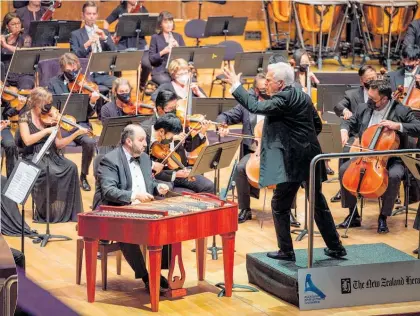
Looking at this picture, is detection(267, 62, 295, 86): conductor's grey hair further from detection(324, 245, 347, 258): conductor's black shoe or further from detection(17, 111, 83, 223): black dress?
detection(17, 111, 83, 223): black dress

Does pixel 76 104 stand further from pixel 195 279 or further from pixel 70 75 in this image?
pixel 195 279

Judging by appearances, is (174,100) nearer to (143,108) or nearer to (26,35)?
(143,108)

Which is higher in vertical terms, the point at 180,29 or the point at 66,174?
the point at 180,29

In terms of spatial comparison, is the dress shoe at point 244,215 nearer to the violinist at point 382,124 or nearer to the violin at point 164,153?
the violinist at point 382,124

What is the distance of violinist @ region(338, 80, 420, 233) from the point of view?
24.0ft

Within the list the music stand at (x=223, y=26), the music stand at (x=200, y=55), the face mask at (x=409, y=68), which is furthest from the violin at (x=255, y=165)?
the music stand at (x=223, y=26)

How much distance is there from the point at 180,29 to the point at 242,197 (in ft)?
18.2

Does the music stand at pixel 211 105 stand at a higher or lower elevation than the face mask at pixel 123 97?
lower

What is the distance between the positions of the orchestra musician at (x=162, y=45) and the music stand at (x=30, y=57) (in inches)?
42.4

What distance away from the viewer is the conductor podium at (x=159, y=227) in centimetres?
570

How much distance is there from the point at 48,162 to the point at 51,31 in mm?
3216

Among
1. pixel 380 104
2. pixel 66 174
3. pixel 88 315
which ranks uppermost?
pixel 380 104

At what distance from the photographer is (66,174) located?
771cm

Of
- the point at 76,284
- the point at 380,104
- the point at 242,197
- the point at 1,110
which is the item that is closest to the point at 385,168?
the point at 380,104
